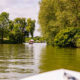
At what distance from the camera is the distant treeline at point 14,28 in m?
62.2

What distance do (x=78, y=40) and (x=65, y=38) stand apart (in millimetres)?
2146

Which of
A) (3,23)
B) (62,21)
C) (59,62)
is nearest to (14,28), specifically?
(3,23)

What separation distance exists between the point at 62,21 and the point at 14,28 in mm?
39337

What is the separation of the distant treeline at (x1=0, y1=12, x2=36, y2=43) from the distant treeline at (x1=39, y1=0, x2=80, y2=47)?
31.2 metres

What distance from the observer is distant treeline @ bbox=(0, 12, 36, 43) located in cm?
→ 6225

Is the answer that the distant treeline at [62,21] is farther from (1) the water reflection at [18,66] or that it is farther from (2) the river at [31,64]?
(1) the water reflection at [18,66]

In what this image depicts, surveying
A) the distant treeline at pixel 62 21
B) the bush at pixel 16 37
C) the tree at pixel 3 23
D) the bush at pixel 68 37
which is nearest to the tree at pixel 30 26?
the bush at pixel 16 37

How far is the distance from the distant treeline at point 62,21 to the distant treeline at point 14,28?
102ft

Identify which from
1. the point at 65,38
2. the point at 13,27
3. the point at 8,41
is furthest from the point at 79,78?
the point at 13,27

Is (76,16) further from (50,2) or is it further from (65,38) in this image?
(50,2)

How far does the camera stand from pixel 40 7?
31141 millimetres

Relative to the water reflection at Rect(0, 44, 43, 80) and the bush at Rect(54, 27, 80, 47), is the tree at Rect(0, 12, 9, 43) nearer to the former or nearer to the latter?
the bush at Rect(54, 27, 80, 47)

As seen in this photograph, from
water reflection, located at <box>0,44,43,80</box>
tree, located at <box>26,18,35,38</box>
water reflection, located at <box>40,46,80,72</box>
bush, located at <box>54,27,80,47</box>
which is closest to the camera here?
water reflection, located at <box>0,44,43,80</box>

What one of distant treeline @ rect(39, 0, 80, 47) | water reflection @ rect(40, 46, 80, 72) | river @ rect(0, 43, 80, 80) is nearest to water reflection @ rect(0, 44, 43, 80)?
river @ rect(0, 43, 80, 80)
